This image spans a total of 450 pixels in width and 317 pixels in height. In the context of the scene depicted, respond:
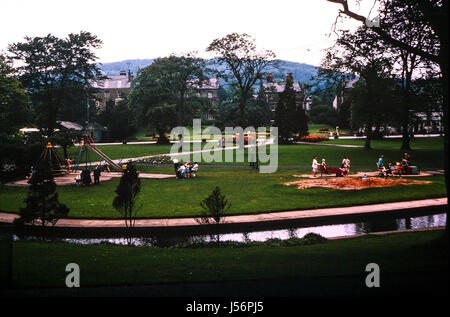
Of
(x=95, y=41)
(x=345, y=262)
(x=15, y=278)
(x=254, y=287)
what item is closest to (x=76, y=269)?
(x=15, y=278)

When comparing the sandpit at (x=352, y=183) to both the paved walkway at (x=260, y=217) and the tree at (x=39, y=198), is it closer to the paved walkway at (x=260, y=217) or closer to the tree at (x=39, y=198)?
the paved walkway at (x=260, y=217)

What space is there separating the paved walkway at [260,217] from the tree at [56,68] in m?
39.8

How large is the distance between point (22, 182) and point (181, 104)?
39.7 metres

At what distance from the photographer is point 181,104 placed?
218 ft

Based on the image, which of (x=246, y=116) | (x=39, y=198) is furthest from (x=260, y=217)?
(x=246, y=116)

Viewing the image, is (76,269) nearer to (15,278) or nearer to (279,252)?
(15,278)

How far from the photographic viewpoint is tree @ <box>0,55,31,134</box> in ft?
132

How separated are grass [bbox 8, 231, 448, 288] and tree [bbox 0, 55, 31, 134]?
33.9 metres

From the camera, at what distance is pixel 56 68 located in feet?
173

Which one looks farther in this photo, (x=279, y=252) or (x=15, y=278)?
(x=279, y=252)

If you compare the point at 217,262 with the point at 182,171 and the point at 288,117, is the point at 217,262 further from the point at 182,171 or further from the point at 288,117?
the point at 288,117

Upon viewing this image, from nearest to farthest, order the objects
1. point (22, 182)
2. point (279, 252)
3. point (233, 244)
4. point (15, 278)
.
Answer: point (15, 278)
point (279, 252)
point (233, 244)
point (22, 182)

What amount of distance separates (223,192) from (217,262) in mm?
13558

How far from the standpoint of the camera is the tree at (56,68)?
52188 mm
